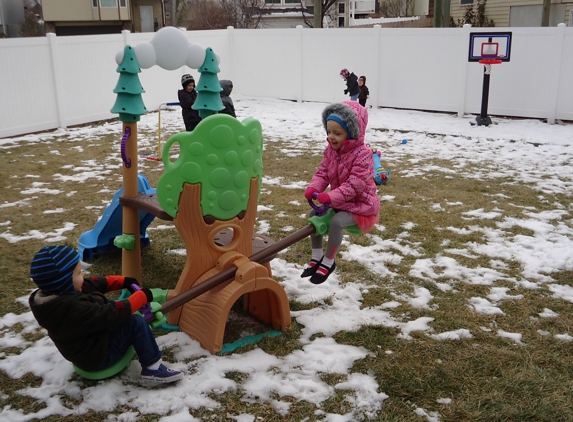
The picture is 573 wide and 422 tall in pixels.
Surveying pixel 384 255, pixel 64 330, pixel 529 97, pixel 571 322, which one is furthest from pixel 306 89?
pixel 64 330

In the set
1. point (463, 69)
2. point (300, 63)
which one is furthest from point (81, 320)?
point (300, 63)

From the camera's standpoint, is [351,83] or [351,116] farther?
[351,83]

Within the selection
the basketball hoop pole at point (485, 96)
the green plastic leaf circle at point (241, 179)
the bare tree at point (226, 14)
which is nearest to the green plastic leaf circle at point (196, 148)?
the green plastic leaf circle at point (241, 179)

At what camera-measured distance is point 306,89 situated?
15.1 metres

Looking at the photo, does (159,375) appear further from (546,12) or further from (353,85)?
(546,12)

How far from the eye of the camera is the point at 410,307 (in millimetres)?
4242

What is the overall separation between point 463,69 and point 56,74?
8.74 meters

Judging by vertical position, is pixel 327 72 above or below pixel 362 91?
above

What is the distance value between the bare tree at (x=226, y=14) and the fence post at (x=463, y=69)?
2444 centimetres

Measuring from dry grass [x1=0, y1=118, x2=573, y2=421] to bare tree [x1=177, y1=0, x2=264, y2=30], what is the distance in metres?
29.2

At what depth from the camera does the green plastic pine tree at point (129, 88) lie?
3945 millimetres

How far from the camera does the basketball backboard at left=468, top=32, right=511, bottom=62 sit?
11414mm

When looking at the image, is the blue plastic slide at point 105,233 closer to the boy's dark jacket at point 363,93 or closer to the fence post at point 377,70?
the boy's dark jacket at point 363,93

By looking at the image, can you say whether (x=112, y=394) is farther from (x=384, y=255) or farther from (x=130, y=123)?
(x=384, y=255)
